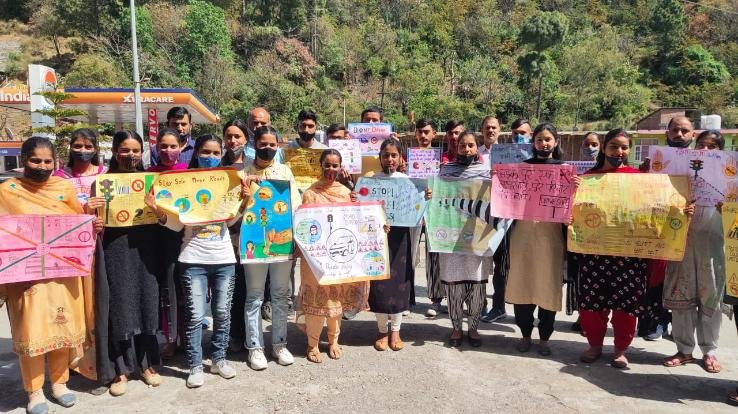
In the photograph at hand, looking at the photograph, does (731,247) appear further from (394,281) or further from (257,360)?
(257,360)

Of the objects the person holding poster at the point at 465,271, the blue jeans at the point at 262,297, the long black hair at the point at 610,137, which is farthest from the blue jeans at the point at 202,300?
the long black hair at the point at 610,137

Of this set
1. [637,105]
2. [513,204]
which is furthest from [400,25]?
[513,204]

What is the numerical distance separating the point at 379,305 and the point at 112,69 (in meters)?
36.3

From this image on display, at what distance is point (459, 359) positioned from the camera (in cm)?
421

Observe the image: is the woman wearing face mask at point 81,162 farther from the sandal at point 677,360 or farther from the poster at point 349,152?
the sandal at point 677,360

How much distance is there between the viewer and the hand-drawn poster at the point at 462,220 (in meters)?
4.29

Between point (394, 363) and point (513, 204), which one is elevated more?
point (513, 204)

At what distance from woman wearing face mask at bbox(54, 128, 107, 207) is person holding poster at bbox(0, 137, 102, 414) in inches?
5.9

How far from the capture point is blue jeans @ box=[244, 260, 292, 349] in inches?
153

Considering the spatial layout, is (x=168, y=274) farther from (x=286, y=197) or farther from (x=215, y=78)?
(x=215, y=78)

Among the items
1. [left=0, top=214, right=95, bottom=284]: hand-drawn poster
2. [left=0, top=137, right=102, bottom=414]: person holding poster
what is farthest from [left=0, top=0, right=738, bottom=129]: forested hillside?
[left=0, top=214, right=95, bottom=284]: hand-drawn poster

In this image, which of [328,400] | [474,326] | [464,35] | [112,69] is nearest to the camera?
[328,400]

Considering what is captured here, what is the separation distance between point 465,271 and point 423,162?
1.53 m

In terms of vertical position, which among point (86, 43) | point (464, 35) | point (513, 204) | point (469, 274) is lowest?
point (469, 274)
